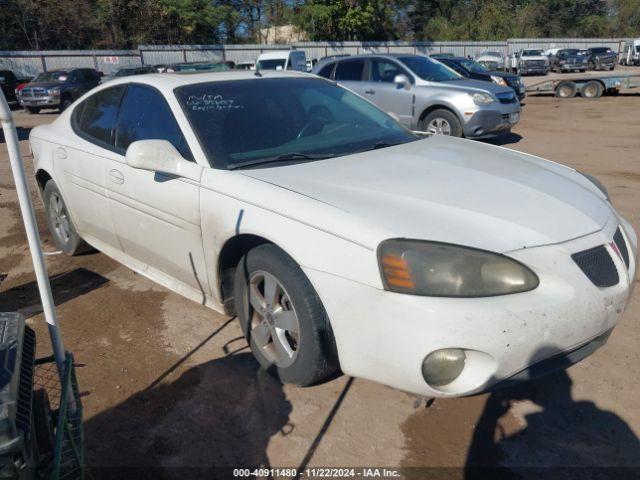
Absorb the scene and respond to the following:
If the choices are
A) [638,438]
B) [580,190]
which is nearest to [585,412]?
[638,438]

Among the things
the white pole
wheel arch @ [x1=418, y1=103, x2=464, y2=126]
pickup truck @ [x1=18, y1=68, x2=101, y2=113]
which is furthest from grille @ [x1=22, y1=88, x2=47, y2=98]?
the white pole

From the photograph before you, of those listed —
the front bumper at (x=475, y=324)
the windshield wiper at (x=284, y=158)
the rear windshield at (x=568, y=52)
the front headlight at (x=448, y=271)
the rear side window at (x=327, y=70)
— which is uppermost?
the windshield wiper at (x=284, y=158)

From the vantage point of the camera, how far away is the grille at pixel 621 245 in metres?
2.76

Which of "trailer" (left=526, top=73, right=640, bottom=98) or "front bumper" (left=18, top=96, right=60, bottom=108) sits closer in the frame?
"trailer" (left=526, top=73, right=640, bottom=98)

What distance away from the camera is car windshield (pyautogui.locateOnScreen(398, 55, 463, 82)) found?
10914 mm

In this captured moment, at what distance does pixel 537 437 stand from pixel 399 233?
1.14m

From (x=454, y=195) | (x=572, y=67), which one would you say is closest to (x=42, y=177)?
(x=454, y=195)

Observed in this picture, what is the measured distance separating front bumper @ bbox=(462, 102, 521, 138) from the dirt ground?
6.87m

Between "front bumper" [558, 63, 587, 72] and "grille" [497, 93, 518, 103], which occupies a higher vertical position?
"grille" [497, 93, 518, 103]

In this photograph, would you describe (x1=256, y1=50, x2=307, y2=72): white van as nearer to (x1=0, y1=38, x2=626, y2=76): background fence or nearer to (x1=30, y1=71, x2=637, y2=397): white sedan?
(x1=0, y1=38, x2=626, y2=76): background fence

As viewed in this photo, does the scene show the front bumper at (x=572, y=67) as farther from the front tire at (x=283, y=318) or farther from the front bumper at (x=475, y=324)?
the front tire at (x=283, y=318)

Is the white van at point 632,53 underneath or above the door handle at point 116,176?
underneath

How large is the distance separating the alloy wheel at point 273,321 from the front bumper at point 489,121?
26.2 ft

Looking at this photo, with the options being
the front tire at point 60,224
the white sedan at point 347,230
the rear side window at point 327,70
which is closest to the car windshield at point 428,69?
the rear side window at point 327,70
